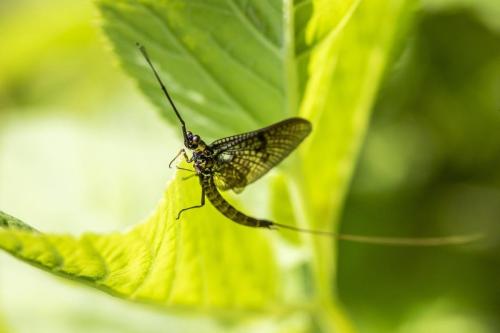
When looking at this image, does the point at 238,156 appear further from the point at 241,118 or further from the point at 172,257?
the point at 172,257

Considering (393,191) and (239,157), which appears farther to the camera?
(393,191)

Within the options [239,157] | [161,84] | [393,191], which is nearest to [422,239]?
[393,191]

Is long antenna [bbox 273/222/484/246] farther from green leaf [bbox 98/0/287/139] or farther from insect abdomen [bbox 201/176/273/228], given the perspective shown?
green leaf [bbox 98/0/287/139]

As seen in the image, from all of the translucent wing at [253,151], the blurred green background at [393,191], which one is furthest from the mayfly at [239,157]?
the blurred green background at [393,191]

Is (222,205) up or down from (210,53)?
down

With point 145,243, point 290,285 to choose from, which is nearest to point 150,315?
point 290,285

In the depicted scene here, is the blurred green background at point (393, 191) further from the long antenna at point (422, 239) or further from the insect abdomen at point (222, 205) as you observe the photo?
the insect abdomen at point (222, 205)

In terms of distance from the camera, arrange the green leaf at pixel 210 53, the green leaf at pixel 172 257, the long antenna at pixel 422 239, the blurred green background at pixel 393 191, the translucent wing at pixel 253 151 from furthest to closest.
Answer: the blurred green background at pixel 393 191 → the long antenna at pixel 422 239 → the translucent wing at pixel 253 151 → the green leaf at pixel 210 53 → the green leaf at pixel 172 257
